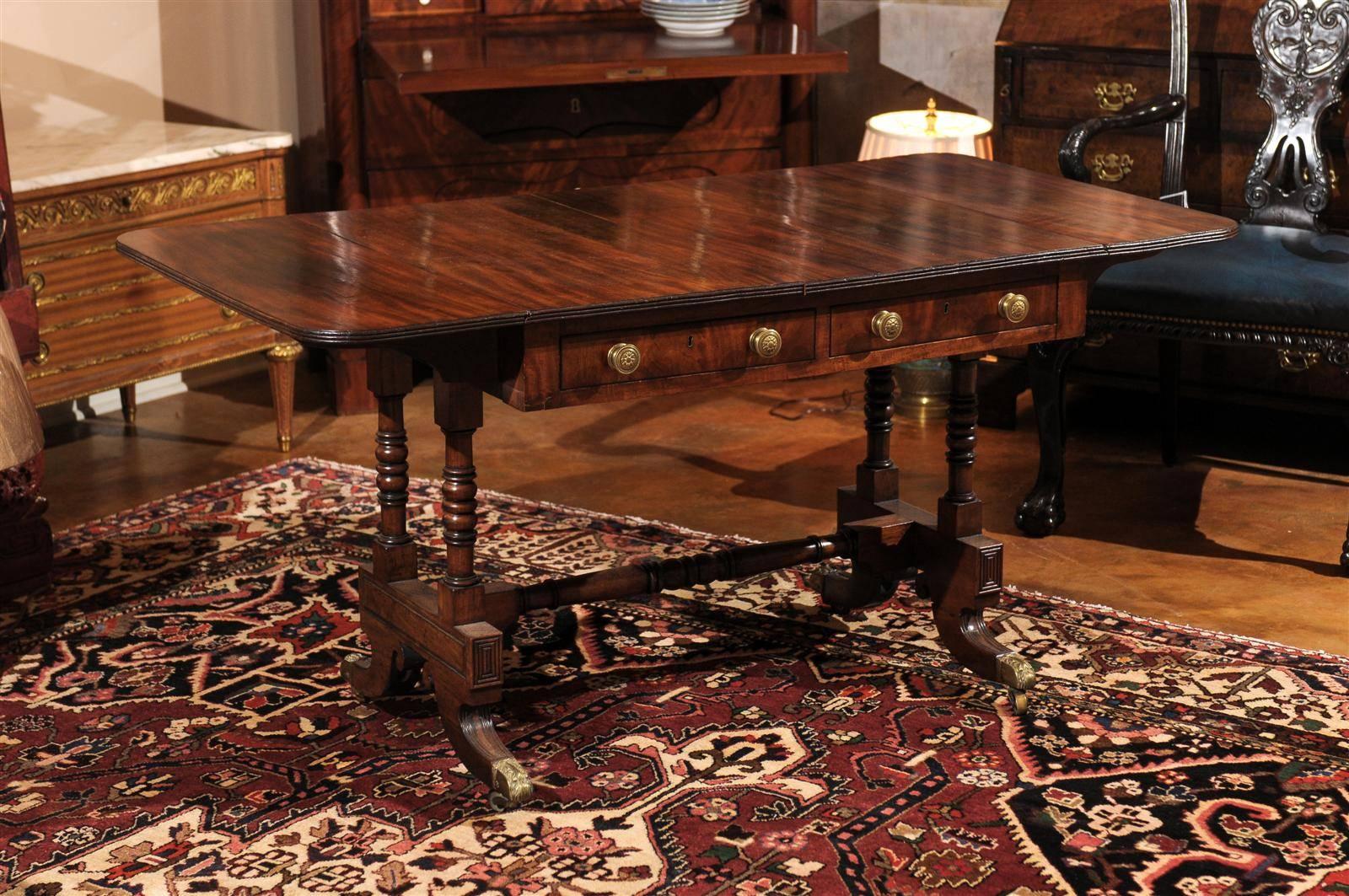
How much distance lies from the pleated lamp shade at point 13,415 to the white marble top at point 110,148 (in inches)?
33.7

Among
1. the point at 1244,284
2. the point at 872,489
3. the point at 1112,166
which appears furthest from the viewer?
the point at 1112,166

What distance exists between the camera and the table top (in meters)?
2.80

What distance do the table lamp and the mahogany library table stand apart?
1330mm

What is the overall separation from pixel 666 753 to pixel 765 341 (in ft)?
2.52

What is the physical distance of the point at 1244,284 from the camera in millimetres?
4117

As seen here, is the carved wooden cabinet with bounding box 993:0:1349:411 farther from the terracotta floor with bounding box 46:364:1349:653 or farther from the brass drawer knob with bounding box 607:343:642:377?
the brass drawer knob with bounding box 607:343:642:377

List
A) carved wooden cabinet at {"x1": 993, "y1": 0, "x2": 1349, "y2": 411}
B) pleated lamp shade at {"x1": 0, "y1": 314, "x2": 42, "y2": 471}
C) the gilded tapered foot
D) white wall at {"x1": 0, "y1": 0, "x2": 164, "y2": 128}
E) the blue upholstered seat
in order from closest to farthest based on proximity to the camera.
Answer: the gilded tapered foot, pleated lamp shade at {"x1": 0, "y1": 314, "x2": 42, "y2": 471}, the blue upholstered seat, carved wooden cabinet at {"x1": 993, "y1": 0, "x2": 1349, "y2": 411}, white wall at {"x1": 0, "y1": 0, "x2": 164, "y2": 128}

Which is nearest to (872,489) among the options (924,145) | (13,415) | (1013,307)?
(1013,307)

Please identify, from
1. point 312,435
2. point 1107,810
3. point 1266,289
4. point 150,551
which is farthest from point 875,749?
point 312,435

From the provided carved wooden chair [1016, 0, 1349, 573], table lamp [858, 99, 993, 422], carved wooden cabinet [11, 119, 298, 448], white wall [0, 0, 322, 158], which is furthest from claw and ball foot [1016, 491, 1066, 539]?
white wall [0, 0, 322, 158]

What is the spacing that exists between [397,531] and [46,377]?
5.69 ft

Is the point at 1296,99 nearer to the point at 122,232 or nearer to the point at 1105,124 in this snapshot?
the point at 1105,124

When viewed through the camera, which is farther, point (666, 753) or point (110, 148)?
point (110, 148)

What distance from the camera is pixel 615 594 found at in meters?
3.41
